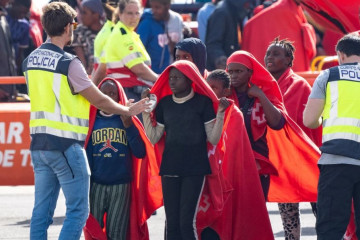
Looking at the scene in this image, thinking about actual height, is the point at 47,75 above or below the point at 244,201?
above

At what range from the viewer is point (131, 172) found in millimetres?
9539

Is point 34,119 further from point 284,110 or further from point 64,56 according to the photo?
point 284,110

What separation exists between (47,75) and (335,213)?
2.24m

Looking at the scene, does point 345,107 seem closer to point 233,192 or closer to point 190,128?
point 190,128

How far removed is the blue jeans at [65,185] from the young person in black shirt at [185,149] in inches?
23.4

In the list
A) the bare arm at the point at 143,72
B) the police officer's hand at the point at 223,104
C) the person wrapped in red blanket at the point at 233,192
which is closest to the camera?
the police officer's hand at the point at 223,104

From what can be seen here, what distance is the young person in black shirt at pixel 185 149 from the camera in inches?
344

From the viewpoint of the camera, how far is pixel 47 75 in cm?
862

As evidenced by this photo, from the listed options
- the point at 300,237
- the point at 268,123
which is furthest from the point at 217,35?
the point at 268,123

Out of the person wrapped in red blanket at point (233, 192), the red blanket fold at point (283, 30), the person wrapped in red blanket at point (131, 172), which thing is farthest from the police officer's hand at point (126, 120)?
the red blanket fold at point (283, 30)

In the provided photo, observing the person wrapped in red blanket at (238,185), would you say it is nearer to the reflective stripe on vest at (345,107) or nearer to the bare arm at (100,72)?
the reflective stripe on vest at (345,107)

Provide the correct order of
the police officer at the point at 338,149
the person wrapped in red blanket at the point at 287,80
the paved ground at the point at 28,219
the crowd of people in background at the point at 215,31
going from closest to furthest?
the police officer at the point at 338,149 < the person wrapped in red blanket at the point at 287,80 < the paved ground at the point at 28,219 < the crowd of people in background at the point at 215,31

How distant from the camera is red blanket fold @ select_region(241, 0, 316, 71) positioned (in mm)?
14727

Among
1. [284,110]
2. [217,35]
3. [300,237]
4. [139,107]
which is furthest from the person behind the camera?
[217,35]
